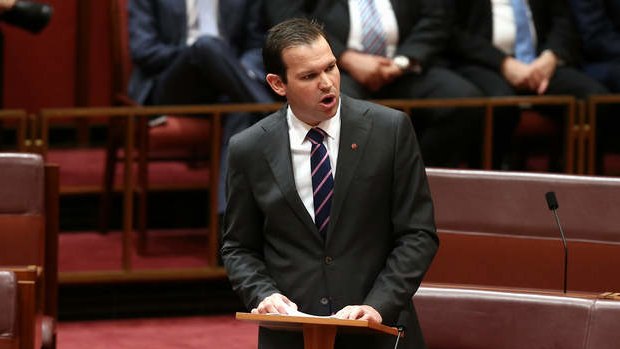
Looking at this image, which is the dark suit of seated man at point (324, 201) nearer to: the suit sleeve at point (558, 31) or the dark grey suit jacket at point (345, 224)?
the dark grey suit jacket at point (345, 224)

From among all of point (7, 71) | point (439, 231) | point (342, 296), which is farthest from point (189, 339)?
point (7, 71)

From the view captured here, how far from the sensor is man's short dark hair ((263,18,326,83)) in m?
1.77

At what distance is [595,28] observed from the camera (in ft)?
12.4

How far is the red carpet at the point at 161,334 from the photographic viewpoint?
3.09 metres

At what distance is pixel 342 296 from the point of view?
5.90 ft

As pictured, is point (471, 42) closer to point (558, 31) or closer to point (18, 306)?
point (558, 31)

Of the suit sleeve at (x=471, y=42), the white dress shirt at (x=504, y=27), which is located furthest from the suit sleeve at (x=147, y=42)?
the white dress shirt at (x=504, y=27)

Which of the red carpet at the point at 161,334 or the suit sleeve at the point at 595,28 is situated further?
the suit sleeve at the point at 595,28

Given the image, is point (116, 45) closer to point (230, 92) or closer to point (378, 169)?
point (230, 92)

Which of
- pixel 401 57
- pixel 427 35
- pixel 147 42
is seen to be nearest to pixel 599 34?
pixel 427 35

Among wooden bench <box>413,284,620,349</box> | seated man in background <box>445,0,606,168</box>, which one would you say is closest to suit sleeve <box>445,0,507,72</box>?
seated man in background <box>445,0,606,168</box>

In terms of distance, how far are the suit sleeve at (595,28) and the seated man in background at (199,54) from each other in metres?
0.94

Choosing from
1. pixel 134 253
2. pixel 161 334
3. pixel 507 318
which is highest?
pixel 507 318

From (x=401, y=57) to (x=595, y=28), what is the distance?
0.67 meters
